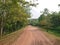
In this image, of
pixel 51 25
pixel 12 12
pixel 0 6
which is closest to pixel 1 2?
pixel 0 6

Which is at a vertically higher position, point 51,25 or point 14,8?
point 14,8

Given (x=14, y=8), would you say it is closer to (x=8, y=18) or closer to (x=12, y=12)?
(x=12, y=12)

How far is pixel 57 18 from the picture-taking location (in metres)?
56.6

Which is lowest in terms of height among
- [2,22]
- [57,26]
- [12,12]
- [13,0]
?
[57,26]

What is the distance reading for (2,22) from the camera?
89.8ft

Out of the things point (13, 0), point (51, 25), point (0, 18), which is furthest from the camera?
point (51, 25)

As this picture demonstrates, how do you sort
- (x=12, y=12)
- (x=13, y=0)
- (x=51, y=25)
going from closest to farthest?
(x=13, y=0) < (x=12, y=12) < (x=51, y=25)

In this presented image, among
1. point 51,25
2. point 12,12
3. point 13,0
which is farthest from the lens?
point 51,25

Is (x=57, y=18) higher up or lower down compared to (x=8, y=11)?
lower down

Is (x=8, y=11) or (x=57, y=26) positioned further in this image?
(x=57, y=26)

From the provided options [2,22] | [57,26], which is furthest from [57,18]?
[2,22]

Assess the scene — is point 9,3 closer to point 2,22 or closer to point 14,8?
point 14,8

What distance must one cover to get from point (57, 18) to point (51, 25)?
3.14 meters

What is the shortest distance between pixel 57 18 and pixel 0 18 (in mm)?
33254
